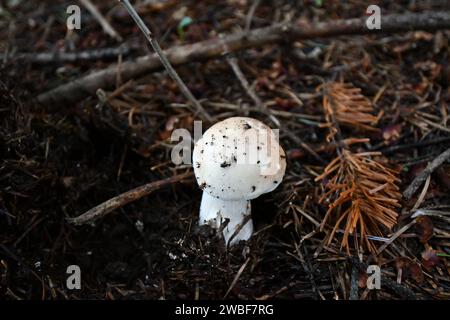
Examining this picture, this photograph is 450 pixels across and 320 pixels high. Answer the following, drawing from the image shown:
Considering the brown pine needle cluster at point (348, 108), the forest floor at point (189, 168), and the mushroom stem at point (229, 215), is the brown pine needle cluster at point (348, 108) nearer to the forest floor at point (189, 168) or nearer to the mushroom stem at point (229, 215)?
the forest floor at point (189, 168)

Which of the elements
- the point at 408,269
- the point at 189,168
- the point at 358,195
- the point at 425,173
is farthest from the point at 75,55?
the point at 408,269

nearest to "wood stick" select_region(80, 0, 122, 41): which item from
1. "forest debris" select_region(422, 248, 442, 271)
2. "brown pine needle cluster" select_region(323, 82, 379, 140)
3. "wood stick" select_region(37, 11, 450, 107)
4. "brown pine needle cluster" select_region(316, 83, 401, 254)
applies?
"wood stick" select_region(37, 11, 450, 107)

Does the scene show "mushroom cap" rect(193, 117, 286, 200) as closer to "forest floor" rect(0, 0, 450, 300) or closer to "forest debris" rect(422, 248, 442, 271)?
"forest floor" rect(0, 0, 450, 300)

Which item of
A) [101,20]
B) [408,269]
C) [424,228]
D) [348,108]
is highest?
[101,20]

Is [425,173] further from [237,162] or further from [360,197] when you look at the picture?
[237,162]

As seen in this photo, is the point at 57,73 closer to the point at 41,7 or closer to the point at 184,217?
the point at 41,7
